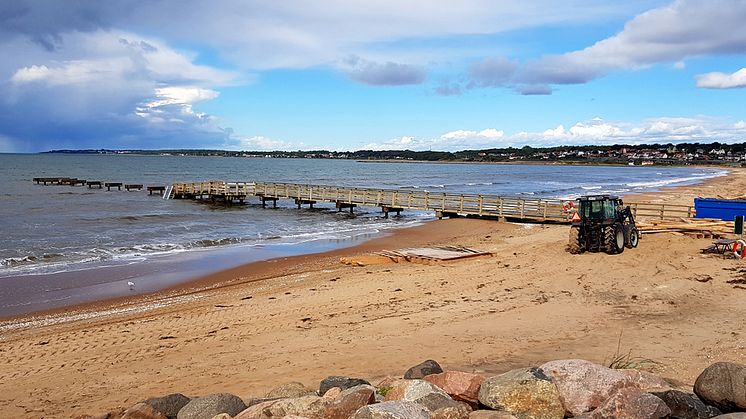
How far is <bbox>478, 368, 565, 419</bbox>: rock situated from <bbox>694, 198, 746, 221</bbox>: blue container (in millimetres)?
20646

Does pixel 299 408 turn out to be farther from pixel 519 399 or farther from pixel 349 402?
pixel 519 399

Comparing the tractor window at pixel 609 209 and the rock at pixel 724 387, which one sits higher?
the tractor window at pixel 609 209

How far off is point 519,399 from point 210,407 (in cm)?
326

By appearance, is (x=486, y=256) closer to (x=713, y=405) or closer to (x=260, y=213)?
(x=713, y=405)

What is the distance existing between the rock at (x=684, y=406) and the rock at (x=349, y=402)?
288cm

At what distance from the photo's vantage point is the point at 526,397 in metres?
5.90

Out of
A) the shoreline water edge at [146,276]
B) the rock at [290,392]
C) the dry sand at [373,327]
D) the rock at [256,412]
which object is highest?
the rock at [256,412]

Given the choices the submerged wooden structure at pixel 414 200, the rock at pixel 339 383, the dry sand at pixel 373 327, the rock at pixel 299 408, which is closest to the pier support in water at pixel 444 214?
the submerged wooden structure at pixel 414 200

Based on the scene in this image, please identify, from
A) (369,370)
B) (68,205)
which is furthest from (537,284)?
(68,205)

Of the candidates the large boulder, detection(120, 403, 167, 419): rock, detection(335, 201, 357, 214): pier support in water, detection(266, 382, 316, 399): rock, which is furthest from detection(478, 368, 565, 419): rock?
detection(335, 201, 357, 214): pier support in water

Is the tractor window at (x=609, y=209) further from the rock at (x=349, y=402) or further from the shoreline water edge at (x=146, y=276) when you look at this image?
the rock at (x=349, y=402)

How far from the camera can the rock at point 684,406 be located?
5.68m

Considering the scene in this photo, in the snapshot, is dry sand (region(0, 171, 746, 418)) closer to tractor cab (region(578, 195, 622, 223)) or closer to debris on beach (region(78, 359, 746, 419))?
tractor cab (region(578, 195, 622, 223))

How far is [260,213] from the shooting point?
38062 mm
